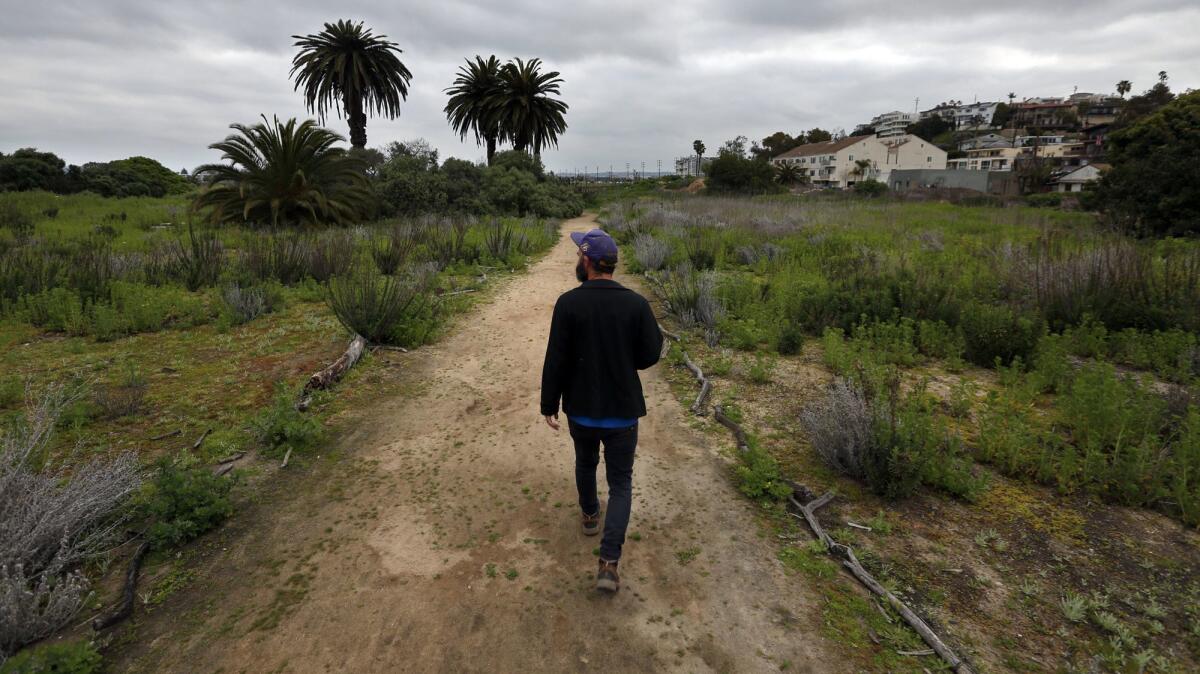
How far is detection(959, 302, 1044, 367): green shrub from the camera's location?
227 inches

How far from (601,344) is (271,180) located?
57.1ft

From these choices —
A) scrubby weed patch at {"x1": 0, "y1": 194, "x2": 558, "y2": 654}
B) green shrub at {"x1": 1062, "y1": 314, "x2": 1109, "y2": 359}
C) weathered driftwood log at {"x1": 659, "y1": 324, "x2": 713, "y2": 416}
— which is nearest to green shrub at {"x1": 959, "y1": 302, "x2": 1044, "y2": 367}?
green shrub at {"x1": 1062, "y1": 314, "x2": 1109, "y2": 359}

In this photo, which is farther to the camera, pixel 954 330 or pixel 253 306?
pixel 253 306

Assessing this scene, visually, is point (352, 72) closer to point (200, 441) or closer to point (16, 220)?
point (16, 220)

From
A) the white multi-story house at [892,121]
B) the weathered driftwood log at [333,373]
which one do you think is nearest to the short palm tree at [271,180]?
the weathered driftwood log at [333,373]

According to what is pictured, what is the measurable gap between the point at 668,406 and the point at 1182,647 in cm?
343

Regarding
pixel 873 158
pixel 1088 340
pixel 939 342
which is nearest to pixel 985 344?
pixel 939 342

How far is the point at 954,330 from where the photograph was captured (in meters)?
6.62

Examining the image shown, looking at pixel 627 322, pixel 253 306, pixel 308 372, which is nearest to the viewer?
pixel 627 322

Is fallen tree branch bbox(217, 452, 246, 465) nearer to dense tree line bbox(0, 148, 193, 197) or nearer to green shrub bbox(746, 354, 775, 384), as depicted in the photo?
green shrub bbox(746, 354, 775, 384)

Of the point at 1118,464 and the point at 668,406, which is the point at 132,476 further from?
the point at 1118,464

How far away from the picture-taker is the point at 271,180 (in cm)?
1628

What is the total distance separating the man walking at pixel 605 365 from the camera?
2.67 meters

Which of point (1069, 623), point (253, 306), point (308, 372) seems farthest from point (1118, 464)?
point (253, 306)
